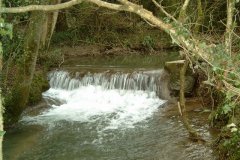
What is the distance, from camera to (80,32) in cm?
1923

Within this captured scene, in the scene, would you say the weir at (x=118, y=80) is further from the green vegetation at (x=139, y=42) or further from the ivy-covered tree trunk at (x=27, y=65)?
the ivy-covered tree trunk at (x=27, y=65)

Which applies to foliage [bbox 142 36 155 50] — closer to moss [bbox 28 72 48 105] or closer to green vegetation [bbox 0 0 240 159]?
green vegetation [bbox 0 0 240 159]

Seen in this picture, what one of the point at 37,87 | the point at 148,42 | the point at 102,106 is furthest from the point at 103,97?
the point at 148,42

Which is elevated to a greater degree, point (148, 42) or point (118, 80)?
point (148, 42)

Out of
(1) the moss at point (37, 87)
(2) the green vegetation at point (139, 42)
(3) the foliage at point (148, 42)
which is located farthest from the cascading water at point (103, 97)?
(3) the foliage at point (148, 42)

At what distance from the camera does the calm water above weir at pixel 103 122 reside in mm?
7945

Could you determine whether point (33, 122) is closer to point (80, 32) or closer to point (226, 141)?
point (226, 141)

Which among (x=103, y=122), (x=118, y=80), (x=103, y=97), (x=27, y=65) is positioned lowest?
(x=103, y=122)

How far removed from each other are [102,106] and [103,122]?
1.74 m

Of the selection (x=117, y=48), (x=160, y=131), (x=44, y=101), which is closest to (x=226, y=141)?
(x=160, y=131)

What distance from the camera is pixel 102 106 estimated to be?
38.3ft

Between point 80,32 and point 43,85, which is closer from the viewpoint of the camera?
point 43,85

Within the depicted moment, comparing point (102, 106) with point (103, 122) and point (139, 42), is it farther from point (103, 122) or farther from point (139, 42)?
point (139, 42)

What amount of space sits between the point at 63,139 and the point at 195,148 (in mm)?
2907
